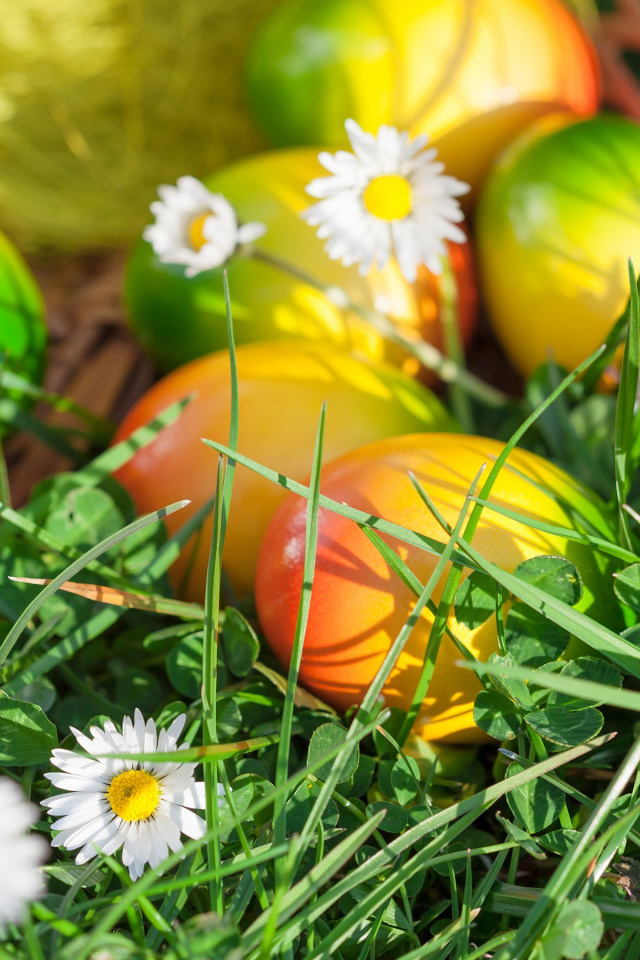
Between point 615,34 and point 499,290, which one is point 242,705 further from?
point 615,34

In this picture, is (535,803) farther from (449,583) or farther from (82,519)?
(82,519)

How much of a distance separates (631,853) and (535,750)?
0.24ft

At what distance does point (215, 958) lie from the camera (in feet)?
0.91

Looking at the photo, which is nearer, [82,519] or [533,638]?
[533,638]

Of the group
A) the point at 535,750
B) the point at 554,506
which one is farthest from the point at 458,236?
the point at 535,750

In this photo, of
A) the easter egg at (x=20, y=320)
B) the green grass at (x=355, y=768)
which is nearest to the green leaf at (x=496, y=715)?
the green grass at (x=355, y=768)

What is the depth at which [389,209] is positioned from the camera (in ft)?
1.58

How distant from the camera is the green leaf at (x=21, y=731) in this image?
1.20ft

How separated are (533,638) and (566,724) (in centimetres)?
4

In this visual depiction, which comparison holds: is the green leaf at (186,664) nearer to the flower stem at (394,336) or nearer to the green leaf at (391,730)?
the green leaf at (391,730)

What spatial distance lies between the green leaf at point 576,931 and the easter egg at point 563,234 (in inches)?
14.5

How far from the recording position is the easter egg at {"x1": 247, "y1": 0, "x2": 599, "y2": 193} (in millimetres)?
710

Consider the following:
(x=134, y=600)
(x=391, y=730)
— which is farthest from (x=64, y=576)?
(x=391, y=730)

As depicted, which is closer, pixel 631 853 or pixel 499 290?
pixel 631 853
